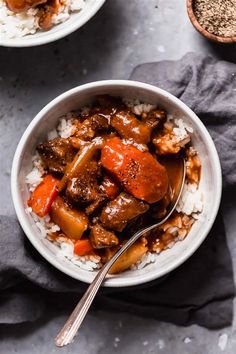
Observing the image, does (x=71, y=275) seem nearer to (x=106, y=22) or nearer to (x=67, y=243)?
(x=67, y=243)

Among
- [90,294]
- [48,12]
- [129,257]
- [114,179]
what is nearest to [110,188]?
[114,179]

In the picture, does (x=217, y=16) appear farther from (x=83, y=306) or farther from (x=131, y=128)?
(x=83, y=306)

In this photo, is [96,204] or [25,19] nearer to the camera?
[96,204]

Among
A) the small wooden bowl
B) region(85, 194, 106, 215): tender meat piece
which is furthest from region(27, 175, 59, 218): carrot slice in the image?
the small wooden bowl

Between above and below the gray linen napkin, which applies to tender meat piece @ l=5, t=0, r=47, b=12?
above

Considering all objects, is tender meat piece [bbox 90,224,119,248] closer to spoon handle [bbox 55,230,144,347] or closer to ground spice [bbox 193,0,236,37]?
spoon handle [bbox 55,230,144,347]

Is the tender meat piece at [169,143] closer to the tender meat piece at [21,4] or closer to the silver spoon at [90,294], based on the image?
the silver spoon at [90,294]

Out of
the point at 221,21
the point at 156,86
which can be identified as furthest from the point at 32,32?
the point at 221,21
